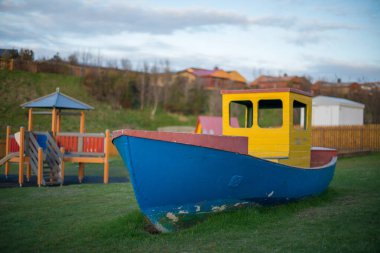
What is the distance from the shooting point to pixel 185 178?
6879mm

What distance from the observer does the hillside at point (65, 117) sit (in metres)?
35.6

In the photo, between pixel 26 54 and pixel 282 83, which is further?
pixel 282 83

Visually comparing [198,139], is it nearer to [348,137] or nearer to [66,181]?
[66,181]

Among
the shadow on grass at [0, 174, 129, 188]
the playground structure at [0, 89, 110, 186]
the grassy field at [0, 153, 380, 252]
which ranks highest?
the playground structure at [0, 89, 110, 186]

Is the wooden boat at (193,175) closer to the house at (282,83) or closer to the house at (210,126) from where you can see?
the house at (210,126)

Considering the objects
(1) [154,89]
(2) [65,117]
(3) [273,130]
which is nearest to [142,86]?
(1) [154,89]

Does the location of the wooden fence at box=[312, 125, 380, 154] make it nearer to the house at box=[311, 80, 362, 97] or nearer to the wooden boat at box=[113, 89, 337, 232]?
the wooden boat at box=[113, 89, 337, 232]

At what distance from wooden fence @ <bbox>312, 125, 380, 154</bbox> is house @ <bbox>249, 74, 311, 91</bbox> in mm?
20138

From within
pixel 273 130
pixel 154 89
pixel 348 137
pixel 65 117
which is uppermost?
pixel 154 89

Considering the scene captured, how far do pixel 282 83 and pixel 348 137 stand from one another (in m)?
28.6

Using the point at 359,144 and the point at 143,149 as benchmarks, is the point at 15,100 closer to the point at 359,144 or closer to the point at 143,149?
the point at 359,144

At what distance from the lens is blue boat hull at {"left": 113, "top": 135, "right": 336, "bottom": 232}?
6.65 m

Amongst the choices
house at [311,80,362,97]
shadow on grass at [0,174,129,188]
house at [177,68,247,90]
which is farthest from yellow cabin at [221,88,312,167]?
house at [177,68,247,90]

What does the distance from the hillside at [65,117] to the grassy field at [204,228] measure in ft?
82.6
